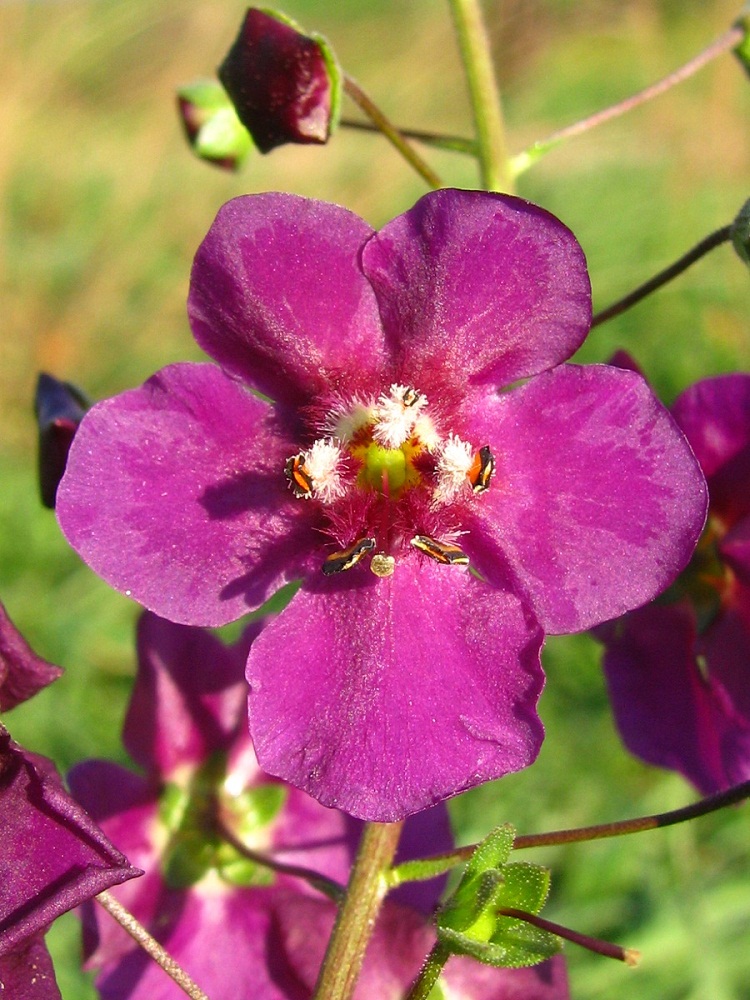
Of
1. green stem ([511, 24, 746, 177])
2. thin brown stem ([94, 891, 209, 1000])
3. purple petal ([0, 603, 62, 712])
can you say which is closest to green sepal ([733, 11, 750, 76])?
green stem ([511, 24, 746, 177])

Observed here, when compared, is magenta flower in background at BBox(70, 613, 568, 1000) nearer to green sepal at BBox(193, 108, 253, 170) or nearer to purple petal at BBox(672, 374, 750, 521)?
purple petal at BBox(672, 374, 750, 521)

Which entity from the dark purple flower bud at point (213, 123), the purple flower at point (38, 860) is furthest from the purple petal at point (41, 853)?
the dark purple flower bud at point (213, 123)

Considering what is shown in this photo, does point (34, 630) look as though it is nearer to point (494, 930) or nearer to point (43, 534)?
point (43, 534)

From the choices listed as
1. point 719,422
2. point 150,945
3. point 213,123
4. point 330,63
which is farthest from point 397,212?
point 150,945

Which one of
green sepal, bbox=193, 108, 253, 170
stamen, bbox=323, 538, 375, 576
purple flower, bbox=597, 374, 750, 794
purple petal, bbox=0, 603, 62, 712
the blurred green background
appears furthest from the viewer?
the blurred green background

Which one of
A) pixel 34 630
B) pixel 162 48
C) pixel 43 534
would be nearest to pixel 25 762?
pixel 34 630
